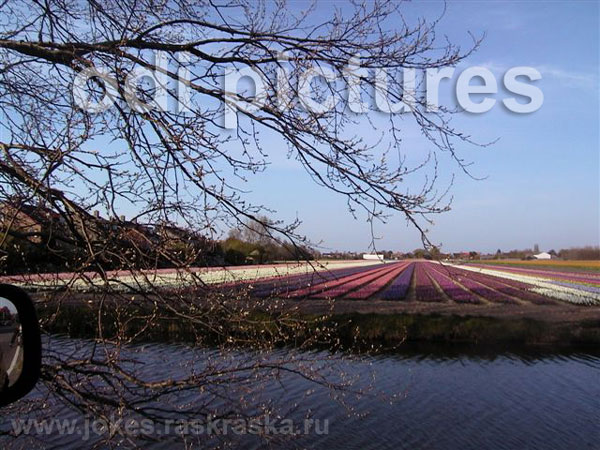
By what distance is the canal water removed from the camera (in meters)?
10.4

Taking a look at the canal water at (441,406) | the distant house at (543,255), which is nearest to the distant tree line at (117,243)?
the canal water at (441,406)

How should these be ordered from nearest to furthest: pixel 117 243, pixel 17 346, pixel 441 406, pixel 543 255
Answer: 1. pixel 17 346
2. pixel 117 243
3. pixel 441 406
4. pixel 543 255

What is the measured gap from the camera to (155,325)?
404cm

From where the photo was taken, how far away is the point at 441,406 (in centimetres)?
1298

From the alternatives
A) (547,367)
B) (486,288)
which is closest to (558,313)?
(547,367)

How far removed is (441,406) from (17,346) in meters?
12.3

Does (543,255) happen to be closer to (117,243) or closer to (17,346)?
(117,243)

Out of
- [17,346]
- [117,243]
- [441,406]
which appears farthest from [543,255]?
[17,346]

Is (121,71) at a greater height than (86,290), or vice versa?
(121,71)

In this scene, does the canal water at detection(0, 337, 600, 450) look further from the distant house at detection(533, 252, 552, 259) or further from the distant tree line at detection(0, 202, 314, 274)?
the distant house at detection(533, 252, 552, 259)

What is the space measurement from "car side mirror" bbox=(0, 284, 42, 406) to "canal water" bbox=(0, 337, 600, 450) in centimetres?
498

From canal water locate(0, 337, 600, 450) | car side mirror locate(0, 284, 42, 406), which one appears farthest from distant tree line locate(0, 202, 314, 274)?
canal water locate(0, 337, 600, 450)

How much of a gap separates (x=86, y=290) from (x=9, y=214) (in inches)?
28.4

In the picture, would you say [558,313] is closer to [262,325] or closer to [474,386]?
[474,386]
